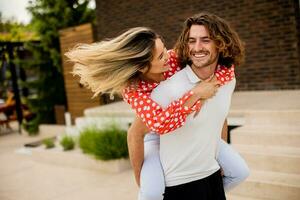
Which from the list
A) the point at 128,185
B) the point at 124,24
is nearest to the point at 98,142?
the point at 128,185

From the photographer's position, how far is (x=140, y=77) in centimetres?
192

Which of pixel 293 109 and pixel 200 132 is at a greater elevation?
pixel 200 132

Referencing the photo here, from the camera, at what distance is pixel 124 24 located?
931 centimetres

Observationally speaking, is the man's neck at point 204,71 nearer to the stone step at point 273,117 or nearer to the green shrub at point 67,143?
the stone step at point 273,117

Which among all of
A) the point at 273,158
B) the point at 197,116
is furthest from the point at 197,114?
the point at 273,158

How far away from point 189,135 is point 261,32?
5.82m

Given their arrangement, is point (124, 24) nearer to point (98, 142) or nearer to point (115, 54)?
point (98, 142)

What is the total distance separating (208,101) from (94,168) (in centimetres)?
517

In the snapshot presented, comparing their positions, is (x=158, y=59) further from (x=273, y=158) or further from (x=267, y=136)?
(x=267, y=136)

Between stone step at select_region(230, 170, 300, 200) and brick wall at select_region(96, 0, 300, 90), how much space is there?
2993 mm

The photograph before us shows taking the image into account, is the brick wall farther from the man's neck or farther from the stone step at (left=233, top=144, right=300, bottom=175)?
the man's neck

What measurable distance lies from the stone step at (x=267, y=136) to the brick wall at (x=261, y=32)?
2305 millimetres

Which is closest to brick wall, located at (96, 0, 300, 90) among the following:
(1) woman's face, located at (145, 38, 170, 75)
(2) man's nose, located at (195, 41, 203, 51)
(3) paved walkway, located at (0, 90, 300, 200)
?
(3) paved walkway, located at (0, 90, 300, 200)

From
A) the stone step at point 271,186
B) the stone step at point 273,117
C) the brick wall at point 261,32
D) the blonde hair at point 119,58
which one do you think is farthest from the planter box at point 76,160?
the blonde hair at point 119,58
